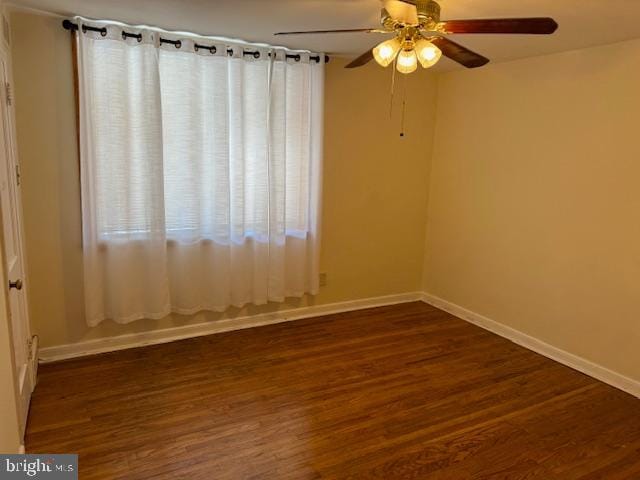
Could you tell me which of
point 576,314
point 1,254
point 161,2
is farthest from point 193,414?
point 576,314

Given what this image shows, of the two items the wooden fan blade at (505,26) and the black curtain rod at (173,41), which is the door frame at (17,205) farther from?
the wooden fan blade at (505,26)

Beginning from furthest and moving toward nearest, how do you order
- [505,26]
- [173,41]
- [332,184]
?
[332,184], [173,41], [505,26]

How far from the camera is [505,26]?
1819 millimetres

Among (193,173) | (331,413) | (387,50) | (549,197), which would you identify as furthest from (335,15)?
(331,413)

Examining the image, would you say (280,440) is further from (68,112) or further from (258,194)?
(68,112)

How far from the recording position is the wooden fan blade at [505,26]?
1730mm

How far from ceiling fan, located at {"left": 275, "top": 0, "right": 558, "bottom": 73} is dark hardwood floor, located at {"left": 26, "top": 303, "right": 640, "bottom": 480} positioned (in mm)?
1961

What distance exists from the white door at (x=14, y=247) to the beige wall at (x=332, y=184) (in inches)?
9.8

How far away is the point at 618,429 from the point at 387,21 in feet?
8.47

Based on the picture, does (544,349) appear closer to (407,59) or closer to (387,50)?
(407,59)

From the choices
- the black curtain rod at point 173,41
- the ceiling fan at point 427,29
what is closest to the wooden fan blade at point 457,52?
the ceiling fan at point 427,29

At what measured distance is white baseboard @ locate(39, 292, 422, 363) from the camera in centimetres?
327

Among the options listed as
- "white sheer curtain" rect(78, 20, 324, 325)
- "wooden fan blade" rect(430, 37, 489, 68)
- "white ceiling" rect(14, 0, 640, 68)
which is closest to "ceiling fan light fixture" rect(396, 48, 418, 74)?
"wooden fan blade" rect(430, 37, 489, 68)

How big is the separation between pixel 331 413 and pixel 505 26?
2.18 m
